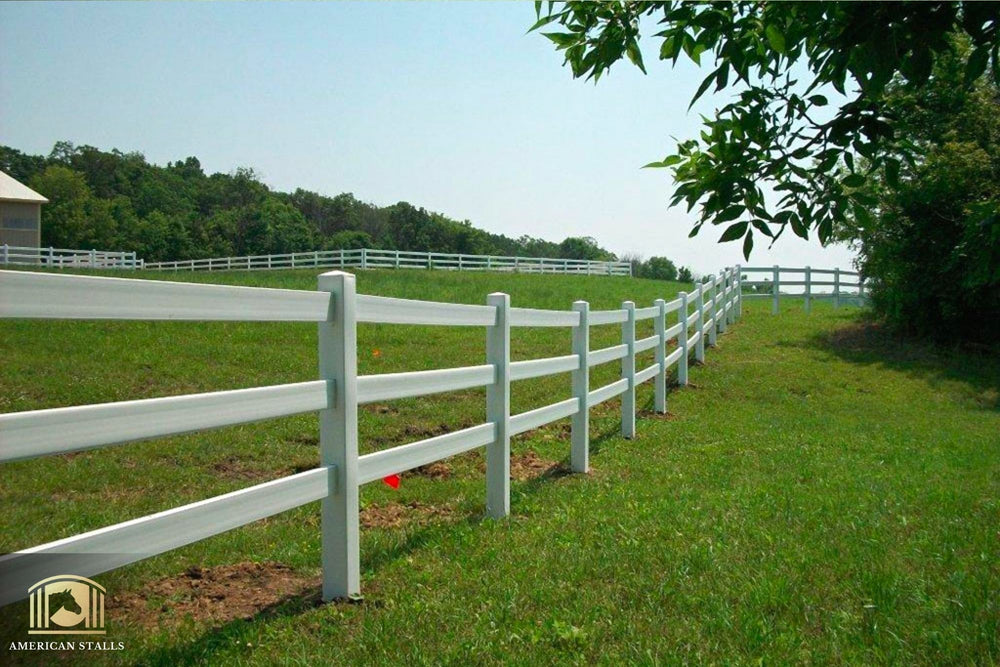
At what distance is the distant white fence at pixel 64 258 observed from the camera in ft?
96.7

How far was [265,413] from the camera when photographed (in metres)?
3.68

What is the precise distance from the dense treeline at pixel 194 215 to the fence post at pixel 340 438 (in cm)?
1786

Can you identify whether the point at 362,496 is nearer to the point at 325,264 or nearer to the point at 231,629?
the point at 231,629

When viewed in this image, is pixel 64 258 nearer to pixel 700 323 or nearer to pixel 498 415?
pixel 700 323

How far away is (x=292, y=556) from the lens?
495cm

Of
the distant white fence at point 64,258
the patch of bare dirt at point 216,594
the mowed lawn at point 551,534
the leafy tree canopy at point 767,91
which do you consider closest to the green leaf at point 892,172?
the leafy tree canopy at point 767,91

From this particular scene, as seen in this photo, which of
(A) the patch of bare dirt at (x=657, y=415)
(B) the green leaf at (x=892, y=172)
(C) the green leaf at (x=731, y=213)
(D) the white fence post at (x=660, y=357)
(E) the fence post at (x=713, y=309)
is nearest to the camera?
(C) the green leaf at (x=731, y=213)

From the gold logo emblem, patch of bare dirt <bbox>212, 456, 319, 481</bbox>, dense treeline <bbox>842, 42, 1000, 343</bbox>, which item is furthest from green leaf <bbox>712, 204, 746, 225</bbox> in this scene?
dense treeline <bbox>842, 42, 1000, 343</bbox>

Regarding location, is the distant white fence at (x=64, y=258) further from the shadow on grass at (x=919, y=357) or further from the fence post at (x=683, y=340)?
the shadow on grass at (x=919, y=357)

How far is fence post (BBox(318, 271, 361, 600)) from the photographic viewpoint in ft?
13.5

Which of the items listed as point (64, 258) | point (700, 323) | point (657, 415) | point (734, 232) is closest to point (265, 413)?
point (734, 232)

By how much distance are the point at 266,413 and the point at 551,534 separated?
2.55 m

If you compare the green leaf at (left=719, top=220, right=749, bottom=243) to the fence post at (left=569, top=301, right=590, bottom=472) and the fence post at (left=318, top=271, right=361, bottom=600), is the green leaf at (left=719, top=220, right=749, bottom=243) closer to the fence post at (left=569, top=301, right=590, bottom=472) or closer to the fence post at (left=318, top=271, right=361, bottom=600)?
the fence post at (left=318, top=271, right=361, bottom=600)

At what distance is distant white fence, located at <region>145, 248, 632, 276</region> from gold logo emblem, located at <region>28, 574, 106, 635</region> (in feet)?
114
